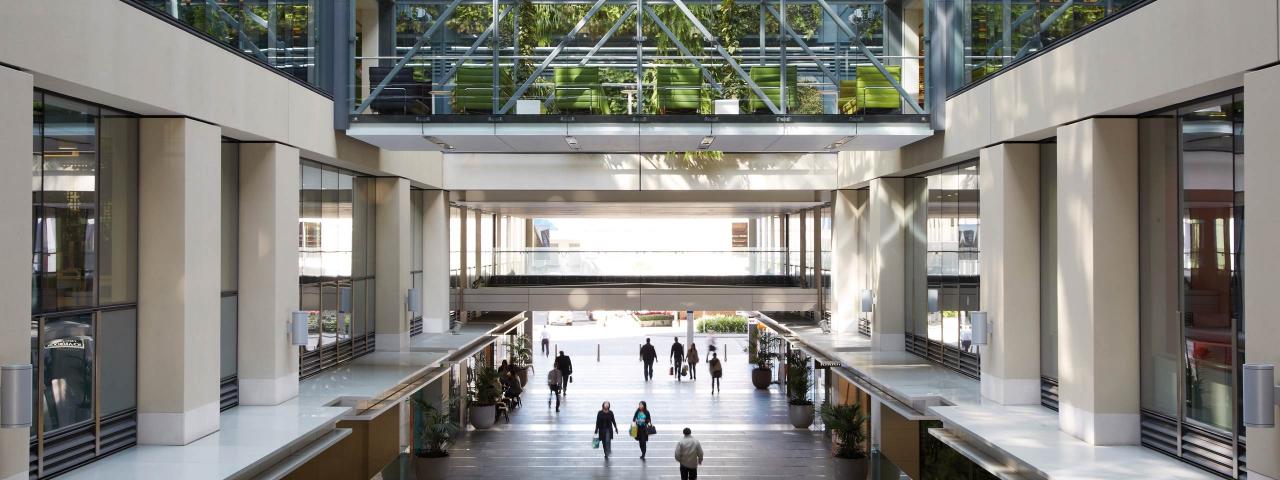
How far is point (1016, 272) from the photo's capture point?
13109 mm

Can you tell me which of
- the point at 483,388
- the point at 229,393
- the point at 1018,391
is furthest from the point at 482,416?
the point at 1018,391

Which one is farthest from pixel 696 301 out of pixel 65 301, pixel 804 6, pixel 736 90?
pixel 65 301

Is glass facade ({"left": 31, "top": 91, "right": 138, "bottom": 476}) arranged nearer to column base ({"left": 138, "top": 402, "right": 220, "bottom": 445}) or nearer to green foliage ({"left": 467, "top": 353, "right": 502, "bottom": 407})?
column base ({"left": 138, "top": 402, "right": 220, "bottom": 445})

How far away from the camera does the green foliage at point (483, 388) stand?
22.5 metres

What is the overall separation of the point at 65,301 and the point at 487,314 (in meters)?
20.4

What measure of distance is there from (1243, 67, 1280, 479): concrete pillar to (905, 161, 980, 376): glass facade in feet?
20.1

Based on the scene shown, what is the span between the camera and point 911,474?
14.8 m

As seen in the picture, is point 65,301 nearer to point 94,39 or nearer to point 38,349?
point 38,349

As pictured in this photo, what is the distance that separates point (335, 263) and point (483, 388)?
6992mm

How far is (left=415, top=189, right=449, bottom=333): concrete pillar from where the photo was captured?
22.8 meters

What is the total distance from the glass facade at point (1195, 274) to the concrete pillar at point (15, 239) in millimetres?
9939

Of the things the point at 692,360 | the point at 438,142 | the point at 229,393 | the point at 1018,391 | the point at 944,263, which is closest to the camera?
the point at 229,393

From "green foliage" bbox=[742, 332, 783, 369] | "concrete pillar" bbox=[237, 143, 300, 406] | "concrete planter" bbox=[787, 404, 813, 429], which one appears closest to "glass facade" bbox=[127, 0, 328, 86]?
"concrete pillar" bbox=[237, 143, 300, 406]

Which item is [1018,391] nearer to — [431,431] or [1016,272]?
[1016,272]
